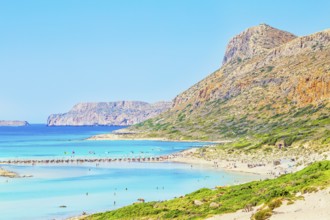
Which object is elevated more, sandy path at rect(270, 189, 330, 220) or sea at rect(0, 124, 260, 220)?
sandy path at rect(270, 189, 330, 220)

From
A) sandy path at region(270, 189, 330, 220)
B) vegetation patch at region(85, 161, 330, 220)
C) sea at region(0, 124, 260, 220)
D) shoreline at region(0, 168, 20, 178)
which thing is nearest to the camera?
sandy path at region(270, 189, 330, 220)

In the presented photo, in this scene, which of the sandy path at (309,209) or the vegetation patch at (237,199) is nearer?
the sandy path at (309,209)

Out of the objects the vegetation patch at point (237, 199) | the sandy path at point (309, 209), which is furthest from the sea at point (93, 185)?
the sandy path at point (309, 209)

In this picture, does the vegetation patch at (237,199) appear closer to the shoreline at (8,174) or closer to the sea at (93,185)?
the sea at (93,185)

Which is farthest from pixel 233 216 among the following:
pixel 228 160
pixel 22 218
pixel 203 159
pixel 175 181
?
pixel 203 159

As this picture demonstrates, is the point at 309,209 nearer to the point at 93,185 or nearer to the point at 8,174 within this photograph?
the point at 93,185

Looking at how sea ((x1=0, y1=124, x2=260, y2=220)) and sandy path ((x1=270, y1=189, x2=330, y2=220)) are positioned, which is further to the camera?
sea ((x1=0, y1=124, x2=260, y2=220))

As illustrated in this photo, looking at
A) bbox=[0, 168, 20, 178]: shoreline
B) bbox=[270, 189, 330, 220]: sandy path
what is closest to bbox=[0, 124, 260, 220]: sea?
bbox=[0, 168, 20, 178]: shoreline

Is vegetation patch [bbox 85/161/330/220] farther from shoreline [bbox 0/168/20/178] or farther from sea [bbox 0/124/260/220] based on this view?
shoreline [bbox 0/168/20/178]

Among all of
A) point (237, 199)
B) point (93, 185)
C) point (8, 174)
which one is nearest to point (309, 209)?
point (237, 199)

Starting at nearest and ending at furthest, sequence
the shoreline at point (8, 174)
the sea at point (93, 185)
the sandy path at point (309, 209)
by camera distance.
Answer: the sandy path at point (309, 209) → the sea at point (93, 185) → the shoreline at point (8, 174)

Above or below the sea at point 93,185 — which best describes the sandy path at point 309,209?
above

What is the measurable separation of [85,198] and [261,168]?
165 feet

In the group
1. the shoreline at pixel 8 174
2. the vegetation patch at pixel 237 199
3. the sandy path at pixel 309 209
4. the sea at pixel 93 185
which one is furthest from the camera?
the shoreline at pixel 8 174
